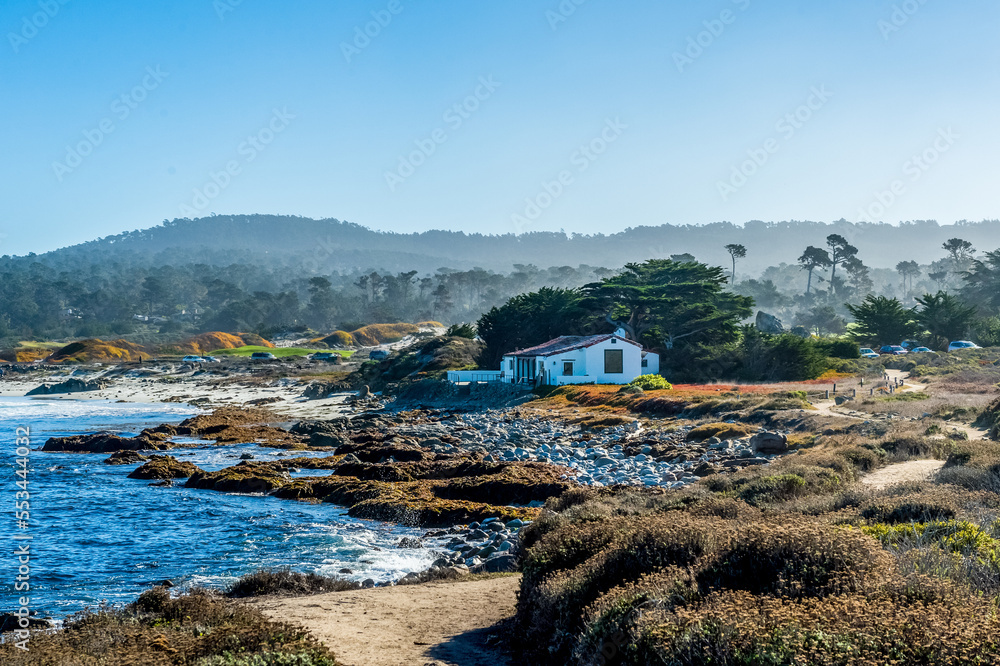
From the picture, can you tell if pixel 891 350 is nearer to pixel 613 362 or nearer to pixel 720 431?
pixel 613 362

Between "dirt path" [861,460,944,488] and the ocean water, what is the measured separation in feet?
25.9

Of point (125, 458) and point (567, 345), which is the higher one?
point (567, 345)

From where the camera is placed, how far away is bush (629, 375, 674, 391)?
4353cm

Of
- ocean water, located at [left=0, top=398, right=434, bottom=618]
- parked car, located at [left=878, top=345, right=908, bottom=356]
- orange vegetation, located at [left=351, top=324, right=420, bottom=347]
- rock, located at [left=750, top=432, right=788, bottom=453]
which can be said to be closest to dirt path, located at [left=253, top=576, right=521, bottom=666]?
ocean water, located at [left=0, top=398, right=434, bottom=618]

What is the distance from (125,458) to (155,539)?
44.1ft

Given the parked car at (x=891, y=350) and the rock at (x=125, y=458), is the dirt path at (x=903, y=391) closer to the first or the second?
the parked car at (x=891, y=350)

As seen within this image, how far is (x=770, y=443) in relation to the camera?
2200 cm

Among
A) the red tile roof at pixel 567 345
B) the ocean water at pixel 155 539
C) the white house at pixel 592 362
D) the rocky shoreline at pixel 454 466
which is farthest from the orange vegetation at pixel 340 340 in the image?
the ocean water at pixel 155 539

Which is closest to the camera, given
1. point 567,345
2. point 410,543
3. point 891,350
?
point 410,543

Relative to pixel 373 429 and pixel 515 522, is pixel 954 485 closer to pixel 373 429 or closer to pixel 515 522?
pixel 515 522

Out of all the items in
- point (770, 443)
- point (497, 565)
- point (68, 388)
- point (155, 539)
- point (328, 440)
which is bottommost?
point (328, 440)

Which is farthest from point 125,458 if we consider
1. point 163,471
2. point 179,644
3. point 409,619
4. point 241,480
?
point 179,644

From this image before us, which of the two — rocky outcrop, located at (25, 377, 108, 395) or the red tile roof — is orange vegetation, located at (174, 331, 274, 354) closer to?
rocky outcrop, located at (25, 377, 108, 395)

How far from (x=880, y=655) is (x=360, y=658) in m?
5.09
